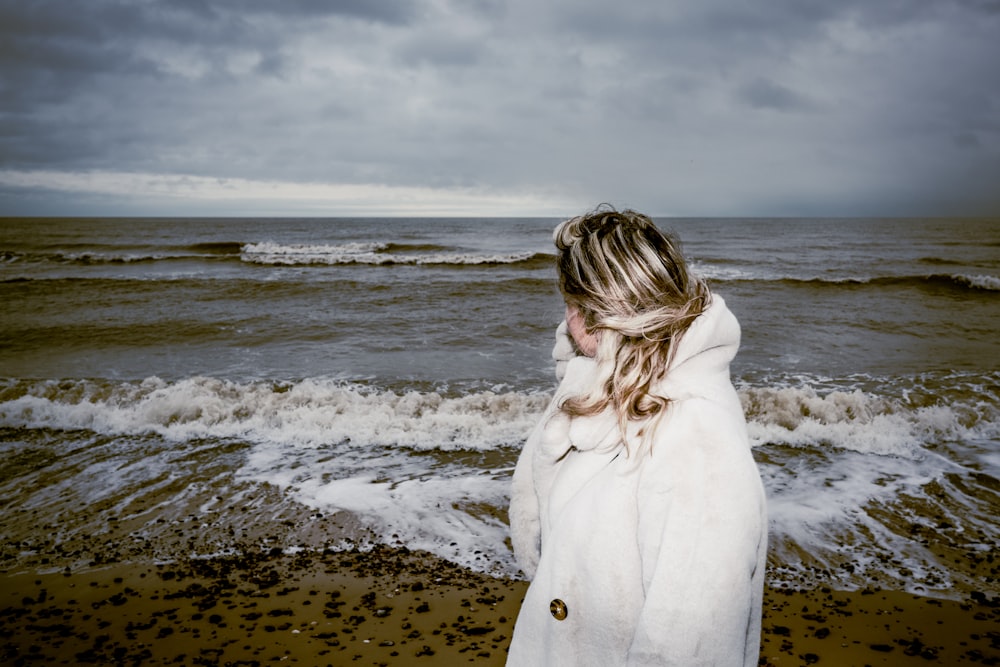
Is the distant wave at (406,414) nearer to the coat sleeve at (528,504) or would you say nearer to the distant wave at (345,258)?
the coat sleeve at (528,504)

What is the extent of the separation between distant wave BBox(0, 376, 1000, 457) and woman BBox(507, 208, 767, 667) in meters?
5.53

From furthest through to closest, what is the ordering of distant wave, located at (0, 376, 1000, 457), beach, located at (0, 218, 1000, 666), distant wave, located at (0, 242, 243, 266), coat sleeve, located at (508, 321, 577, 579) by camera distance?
distant wave, located at (0, 242, 243, 266) → distant wave, located at (0, 376, 1000, 457) → beach, located at (0, 218, 1000, 666) → coat sleeve, located at (508, 321, 577, 579)

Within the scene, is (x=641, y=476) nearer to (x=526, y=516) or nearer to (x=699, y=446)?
(x=699, y=446)

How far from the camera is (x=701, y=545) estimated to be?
1292 mm

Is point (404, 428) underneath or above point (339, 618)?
above

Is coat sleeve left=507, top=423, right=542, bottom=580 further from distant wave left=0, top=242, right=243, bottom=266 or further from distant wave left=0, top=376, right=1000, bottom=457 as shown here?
distant wave left=0, top=242, right=243, bottom=266

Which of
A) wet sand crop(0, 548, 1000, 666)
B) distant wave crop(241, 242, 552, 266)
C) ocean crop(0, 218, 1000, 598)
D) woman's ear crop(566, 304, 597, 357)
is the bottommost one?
wet sand crop(0, 548, 1000, 666)

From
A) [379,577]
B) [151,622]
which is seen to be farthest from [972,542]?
[151,622]

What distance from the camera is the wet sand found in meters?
3.54

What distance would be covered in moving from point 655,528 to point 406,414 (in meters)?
7.12

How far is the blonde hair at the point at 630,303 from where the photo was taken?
1444 millimetres

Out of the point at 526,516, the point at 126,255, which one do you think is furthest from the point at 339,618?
the point at 126,255

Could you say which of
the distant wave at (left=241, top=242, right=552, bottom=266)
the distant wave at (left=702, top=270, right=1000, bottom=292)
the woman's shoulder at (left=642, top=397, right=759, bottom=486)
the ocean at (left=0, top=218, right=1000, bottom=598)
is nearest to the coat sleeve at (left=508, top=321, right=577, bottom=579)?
the woman's shoulder at (left=642, top=397, right=759, bottom=486)

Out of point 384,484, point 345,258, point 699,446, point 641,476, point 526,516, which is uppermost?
point 345,258
